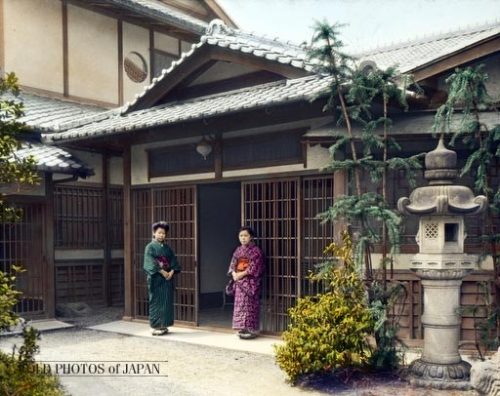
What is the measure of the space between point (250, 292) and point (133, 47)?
9.44 meters

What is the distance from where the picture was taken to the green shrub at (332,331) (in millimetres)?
6156

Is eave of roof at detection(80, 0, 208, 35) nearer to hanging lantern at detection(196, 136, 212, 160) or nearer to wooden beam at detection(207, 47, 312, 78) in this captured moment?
wooden beam at detection(207, 47, 312, 78)

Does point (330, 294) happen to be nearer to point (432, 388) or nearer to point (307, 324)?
point (307, 324)

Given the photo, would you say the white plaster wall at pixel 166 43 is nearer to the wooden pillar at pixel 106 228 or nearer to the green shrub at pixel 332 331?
the wooden pillar at pixel 106 228

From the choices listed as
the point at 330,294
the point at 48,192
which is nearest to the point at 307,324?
the point at 330,294

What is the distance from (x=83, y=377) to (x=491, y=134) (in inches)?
220

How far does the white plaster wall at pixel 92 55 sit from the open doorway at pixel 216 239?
432cm

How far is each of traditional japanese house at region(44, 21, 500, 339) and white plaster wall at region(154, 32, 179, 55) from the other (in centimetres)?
540

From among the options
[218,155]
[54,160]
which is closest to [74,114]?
[54,160]

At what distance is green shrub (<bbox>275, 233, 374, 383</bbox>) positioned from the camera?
A: 616 centimetres

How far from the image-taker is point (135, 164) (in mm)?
11109

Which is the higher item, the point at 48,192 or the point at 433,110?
the point at 433,110

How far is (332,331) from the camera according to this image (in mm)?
6172

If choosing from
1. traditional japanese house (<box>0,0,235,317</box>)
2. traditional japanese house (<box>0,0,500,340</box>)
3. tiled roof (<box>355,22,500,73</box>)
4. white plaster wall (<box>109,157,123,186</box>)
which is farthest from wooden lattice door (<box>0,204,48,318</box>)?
tiled roof (<box>355,22,500,73</box>)
